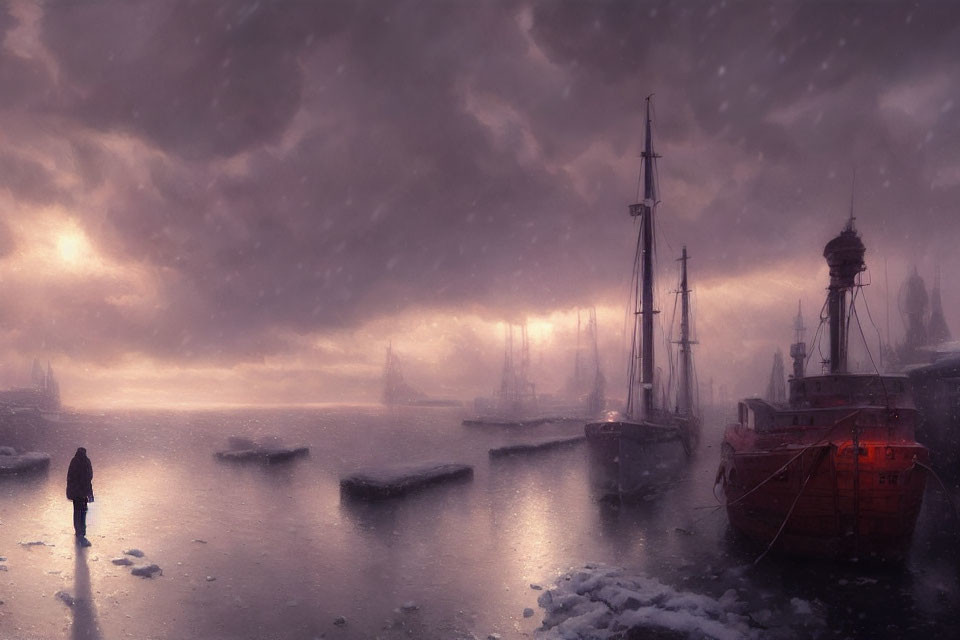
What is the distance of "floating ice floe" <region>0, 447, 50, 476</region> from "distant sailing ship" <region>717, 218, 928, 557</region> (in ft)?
138

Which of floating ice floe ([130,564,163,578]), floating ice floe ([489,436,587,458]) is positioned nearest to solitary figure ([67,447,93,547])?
floating ice floe ([130,564,163,578])

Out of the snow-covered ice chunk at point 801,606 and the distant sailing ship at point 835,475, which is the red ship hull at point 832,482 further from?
the snow-covered ice chunk at point 801,606

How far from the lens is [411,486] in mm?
28703

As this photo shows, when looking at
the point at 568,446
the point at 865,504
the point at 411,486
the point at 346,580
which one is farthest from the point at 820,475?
the point at 568,446

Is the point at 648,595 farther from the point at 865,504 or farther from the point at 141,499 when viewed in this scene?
the point at 141,499

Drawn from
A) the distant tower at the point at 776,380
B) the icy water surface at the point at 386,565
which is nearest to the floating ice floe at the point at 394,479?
the icy water surface at the point at 386,565

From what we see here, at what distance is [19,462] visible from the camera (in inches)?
1421

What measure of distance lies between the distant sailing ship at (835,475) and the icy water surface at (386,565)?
0.87 meters

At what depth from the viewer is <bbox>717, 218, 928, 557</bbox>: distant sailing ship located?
14352 millimetres

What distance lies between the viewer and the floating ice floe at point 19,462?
1359 inches

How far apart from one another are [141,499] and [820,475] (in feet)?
97.4

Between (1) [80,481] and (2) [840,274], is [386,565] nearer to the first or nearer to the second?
Answer: (1) [80,481]

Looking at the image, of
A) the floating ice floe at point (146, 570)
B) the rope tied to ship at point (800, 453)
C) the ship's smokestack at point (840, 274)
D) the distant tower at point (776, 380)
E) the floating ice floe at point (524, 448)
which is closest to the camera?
the floating ice floe at point (146, 570)

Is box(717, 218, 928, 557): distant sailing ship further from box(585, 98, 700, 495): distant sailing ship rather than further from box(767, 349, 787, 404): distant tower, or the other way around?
box(767, 349, 787, 404): distant tower
